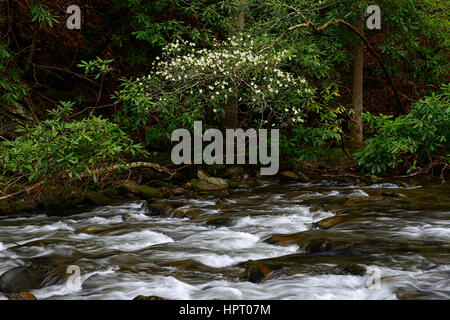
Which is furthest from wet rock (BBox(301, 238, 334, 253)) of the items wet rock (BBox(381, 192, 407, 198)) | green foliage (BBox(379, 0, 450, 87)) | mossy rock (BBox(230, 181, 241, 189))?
green foliage (BBox(379, 0, 450, 87))

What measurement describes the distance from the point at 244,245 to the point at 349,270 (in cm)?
185

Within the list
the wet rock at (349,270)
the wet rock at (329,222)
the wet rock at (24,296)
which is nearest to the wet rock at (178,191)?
the wet rock at (329,222)

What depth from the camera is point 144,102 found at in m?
9.80

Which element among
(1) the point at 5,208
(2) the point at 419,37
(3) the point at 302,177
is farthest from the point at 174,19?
(2) the point at 419,37

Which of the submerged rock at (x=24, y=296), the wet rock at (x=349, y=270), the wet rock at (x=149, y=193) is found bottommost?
the submerged rock at (x=24, y=296)

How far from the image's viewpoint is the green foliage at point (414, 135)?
10156 mm

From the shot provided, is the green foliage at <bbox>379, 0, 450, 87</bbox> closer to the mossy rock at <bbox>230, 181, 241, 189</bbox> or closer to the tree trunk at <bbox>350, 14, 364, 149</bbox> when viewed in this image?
the tree trunk at <bbox>350, 14, 364, 149</bbox>

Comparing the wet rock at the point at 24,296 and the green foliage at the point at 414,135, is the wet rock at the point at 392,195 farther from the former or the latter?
the wet rock at the point at 24,296

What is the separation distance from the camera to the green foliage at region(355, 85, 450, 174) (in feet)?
33.3

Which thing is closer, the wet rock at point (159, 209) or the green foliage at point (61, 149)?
the green foliage at point (61, 149)

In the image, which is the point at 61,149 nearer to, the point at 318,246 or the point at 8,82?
the point at 8,82

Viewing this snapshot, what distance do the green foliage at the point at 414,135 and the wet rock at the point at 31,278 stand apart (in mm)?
6813

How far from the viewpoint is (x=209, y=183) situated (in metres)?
11.8

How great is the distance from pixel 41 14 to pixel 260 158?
5779mm
